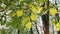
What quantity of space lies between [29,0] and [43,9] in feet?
0.74

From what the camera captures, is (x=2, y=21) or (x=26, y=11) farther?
(x=2, y=21)

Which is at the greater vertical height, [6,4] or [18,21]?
[6,4]

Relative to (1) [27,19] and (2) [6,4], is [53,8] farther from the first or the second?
(2) [6,4]

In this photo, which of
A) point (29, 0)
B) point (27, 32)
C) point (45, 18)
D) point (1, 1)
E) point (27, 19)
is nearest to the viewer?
point (27, 19)

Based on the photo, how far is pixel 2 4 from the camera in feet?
3.87

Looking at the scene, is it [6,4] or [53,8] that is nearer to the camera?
[53,8]

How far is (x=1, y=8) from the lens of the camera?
1075 mm

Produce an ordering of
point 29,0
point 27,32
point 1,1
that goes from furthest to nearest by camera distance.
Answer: point 27,32
point 1,1
point 29,0

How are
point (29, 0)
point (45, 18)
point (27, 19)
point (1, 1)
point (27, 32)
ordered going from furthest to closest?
point (27, 32)
point (45, 18)
point (1, 1)
point (29, 0)
point (27, 19)

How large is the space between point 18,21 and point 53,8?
0.30m

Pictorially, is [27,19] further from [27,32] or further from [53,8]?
[27,32]

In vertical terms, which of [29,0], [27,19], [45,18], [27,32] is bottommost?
[27,32]

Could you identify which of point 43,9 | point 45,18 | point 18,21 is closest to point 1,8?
point 18,21

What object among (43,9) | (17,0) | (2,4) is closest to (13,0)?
(17,0)
